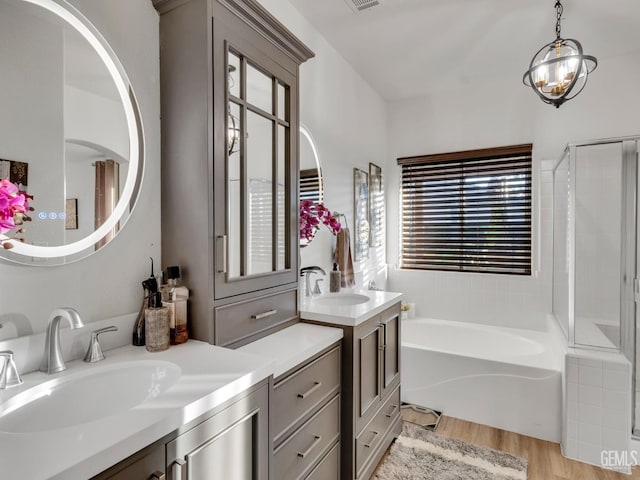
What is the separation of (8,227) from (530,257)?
354 centimetres

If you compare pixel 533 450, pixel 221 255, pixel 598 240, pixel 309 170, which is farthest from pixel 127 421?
pixel 598 240

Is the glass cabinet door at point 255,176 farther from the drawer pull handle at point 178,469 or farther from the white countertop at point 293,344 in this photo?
the drawer pull handle at point 178,469

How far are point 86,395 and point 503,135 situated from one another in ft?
11.6

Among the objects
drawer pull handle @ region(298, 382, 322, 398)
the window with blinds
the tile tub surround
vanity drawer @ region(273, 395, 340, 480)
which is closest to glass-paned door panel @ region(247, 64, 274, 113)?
drawer pull handle @ region(298, 382, 322, 398)

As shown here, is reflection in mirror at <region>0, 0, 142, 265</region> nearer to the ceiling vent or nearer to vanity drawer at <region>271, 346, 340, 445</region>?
vanity drawer at <region>271, 346, 340, 445</region>

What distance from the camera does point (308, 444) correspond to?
139 cm

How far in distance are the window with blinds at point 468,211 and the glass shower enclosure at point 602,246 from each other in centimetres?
79

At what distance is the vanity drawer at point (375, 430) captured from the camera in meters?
1.71

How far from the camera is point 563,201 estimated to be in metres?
2.87

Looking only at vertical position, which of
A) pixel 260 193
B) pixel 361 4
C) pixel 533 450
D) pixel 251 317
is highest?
pixel 361 4

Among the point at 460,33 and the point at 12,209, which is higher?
the point at 460,33

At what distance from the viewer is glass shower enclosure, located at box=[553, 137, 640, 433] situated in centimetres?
226

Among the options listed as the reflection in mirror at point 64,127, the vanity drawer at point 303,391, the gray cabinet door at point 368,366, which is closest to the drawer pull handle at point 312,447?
the vanity drawer at point 303,391

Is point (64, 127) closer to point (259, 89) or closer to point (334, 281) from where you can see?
point (259, 89)
